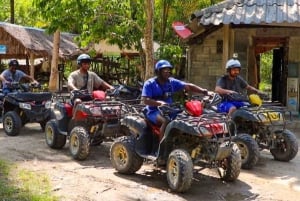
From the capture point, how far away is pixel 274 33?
1302 centimetres

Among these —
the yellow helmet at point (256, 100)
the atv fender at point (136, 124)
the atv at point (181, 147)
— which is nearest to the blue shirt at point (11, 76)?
the atv at point (181, 147)

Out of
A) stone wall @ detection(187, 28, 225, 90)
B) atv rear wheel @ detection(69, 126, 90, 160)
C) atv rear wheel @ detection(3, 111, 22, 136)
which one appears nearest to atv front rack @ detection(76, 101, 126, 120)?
atv rear wheel @ detection(69, 126, 90, 160)

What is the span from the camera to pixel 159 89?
265 inches

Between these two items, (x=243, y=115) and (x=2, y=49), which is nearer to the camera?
(x=243, y=115)

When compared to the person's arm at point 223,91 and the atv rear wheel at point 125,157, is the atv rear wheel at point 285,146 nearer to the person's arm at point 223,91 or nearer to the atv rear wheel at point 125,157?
the person's arm at point 223,91

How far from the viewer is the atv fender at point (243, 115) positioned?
7.69m

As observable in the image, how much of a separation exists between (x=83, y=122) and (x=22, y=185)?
7.21ft

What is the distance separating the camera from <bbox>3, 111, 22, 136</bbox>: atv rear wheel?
33.7 feet

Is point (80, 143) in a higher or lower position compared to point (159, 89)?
lower

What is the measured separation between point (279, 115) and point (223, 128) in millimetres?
2087

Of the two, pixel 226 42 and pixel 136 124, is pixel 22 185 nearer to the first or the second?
pixel 136 124

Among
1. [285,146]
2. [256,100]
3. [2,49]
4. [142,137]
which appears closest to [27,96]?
[142,137]

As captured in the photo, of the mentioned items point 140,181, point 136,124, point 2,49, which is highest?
point 2,49

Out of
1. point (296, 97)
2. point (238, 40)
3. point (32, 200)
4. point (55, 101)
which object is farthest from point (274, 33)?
point (32, 200)
